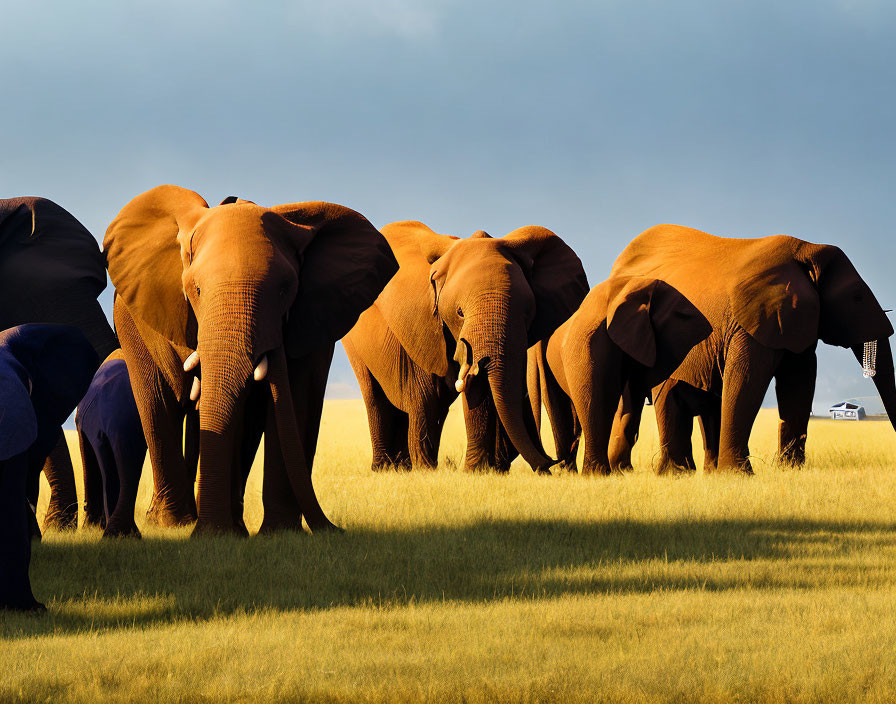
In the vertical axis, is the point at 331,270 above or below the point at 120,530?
above

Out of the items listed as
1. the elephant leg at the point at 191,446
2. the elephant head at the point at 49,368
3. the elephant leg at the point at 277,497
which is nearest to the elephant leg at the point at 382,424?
the elephant leg at the point at 191,446

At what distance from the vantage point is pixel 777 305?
16688 millimetres

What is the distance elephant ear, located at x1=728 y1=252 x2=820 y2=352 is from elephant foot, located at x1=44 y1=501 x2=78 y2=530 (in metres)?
9.21

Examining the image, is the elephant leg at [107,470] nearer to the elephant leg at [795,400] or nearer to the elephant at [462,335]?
the elephant at [462,335]

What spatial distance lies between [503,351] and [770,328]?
172 inches

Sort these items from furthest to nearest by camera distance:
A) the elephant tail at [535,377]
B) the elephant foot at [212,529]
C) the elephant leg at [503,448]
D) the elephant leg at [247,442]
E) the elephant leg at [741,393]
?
1. the elephant tail at [535,377]
2. the elephant leg at [503,448]
3. the elephant leg at [741,393]
4. the elephant leg at [247,442]
5. the elephant foot at [212,529]

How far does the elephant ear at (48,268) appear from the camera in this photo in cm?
1326

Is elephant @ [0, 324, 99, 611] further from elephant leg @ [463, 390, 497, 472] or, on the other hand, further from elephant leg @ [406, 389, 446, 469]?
elephant leg @ [406, 389, 446, 469]

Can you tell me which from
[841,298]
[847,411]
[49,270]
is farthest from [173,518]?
[847,411]

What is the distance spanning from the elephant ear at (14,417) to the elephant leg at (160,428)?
3309 millimetres

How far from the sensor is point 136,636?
7113mm

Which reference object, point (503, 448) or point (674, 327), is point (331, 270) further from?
point (674, 327)

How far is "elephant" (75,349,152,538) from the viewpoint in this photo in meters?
10.9

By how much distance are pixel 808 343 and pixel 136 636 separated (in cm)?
1191
